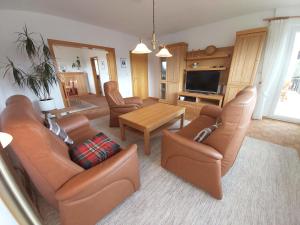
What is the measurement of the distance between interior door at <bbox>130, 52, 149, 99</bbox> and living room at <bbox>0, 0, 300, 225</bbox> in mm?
44

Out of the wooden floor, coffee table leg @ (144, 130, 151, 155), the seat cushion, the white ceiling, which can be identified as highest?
the white ceiling

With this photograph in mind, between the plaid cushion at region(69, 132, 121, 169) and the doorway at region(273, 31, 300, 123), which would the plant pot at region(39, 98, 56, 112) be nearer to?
the plaid cushion at region(69, 132, 121, 169)

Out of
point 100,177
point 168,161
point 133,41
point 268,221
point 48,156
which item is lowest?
point 268,221

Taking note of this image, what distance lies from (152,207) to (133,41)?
514 cm

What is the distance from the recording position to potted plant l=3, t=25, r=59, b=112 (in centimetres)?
269

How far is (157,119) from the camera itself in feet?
6.82

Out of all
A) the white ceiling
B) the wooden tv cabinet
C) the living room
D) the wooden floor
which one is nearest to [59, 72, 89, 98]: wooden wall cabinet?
the living room

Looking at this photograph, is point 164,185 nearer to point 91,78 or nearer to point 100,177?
point 100,177

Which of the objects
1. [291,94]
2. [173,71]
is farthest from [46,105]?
[291,94]

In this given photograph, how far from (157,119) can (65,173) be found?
144cm

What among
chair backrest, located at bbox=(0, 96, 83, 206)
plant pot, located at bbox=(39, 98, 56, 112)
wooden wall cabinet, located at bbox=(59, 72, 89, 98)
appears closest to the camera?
chair backrest, located at bbox=(0, 96, 83, 206)

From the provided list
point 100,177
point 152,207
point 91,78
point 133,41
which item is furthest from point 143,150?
point 91,78

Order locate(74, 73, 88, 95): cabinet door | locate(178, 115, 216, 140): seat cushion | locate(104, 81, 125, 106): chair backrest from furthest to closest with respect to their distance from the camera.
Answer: locate(74, 73, 88, 95): cabinet door, locate(104, 81, 125, 106): chair backrest, locate(178, 115, 216, 140): seat cushion

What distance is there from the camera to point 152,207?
125 cm
